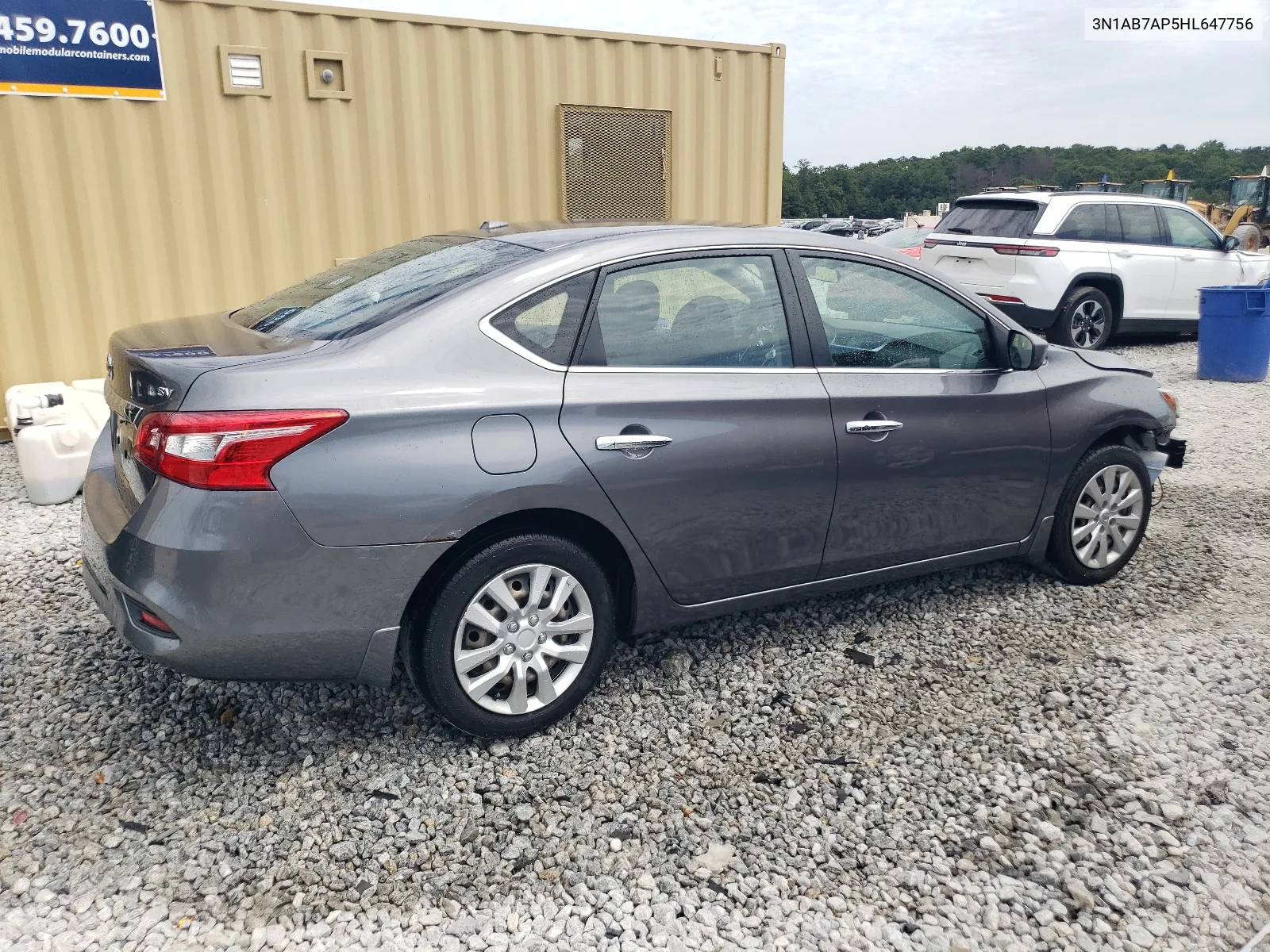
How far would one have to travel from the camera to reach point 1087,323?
11266mm

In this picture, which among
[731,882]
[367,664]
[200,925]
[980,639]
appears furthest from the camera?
[980,639]

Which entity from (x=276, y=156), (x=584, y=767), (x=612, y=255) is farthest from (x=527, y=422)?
(x=276, y=156)

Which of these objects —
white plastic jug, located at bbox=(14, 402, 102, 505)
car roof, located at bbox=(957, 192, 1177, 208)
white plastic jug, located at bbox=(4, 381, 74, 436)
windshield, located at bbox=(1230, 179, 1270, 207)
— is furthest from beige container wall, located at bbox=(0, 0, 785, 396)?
windshield, located at bbox=(1230, 179, 1270, 207)

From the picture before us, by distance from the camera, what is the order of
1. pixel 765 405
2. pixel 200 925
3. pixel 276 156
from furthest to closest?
pixel 276 156 < pixel 765 405 < pixel 200 925

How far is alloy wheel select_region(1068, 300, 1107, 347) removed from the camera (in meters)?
11.1

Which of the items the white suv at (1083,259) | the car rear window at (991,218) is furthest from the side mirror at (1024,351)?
the car rear window at (991,218)

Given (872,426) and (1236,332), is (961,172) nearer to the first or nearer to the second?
(1236,332)

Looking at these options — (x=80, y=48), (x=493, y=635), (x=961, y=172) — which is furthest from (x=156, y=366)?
(x=961, y=172)

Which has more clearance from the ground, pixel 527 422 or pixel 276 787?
pixel 527 422

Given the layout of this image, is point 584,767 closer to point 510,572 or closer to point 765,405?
point 510,572

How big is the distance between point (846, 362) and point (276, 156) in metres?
5.32

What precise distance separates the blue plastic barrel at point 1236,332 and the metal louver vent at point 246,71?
871 cm

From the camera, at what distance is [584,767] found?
3158 millimetres

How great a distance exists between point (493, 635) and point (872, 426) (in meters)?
1.56
